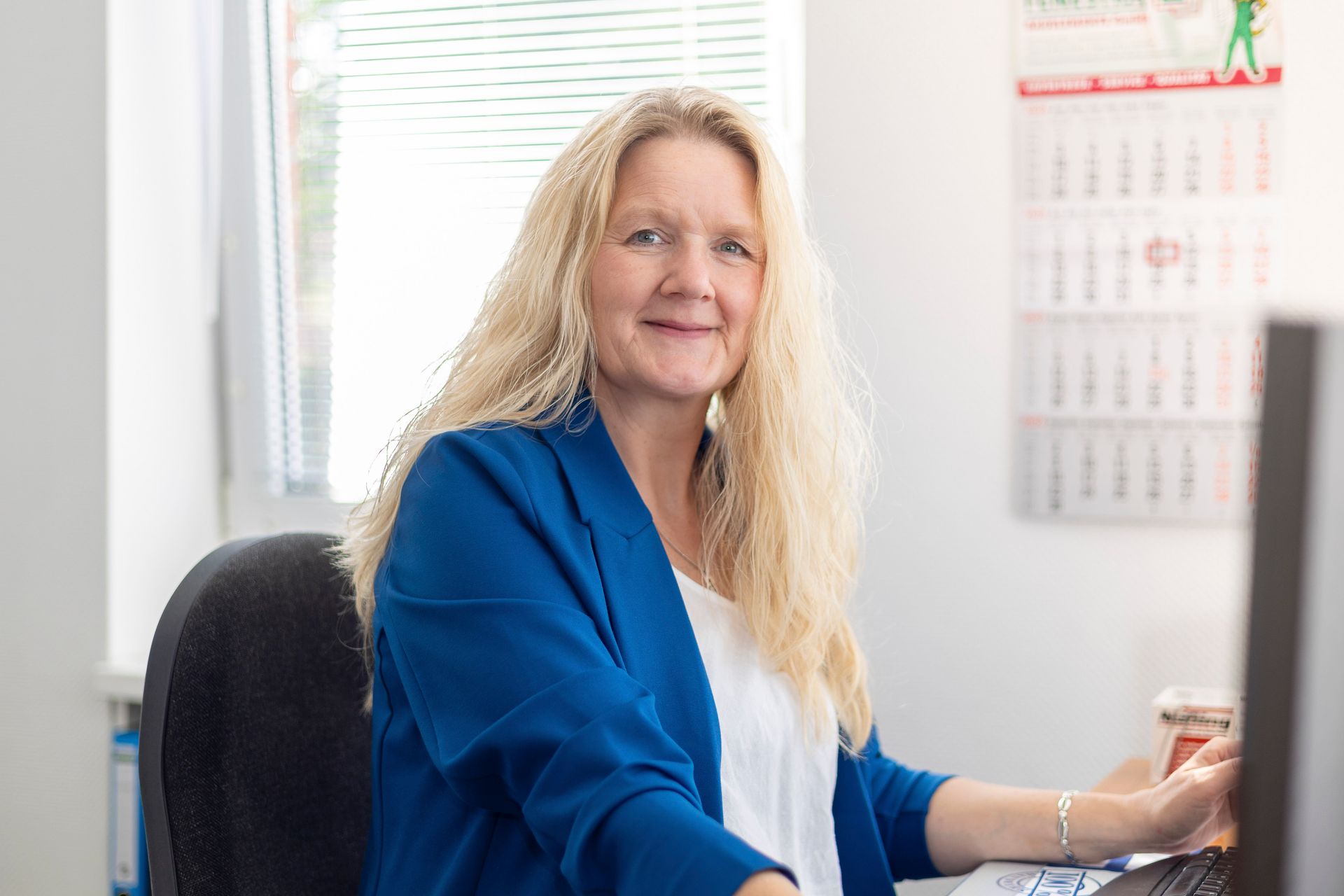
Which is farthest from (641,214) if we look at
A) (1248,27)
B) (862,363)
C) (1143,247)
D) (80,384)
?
(80,384)

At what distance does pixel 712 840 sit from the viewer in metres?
0.78

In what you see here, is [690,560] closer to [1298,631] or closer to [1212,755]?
[1212,755]

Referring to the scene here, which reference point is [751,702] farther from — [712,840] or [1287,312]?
[1287,312]

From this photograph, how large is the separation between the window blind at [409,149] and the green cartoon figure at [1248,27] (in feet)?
2.39

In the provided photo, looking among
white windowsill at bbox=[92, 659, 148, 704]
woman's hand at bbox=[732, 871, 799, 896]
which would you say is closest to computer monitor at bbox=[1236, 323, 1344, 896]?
woman's hand at bbox=[732, 871, 799, 896]

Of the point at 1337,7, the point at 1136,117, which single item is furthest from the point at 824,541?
the point at 1337,7

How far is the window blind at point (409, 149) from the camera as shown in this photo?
216 centimetres

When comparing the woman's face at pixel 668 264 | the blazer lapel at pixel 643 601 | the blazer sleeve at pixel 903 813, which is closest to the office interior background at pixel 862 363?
the blazer sleeve at pixel 903 813

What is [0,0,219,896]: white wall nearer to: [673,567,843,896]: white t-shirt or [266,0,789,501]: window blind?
[266,0,789,501]: window blind

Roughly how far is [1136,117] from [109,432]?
5.73 feet

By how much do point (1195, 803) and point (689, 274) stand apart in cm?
67

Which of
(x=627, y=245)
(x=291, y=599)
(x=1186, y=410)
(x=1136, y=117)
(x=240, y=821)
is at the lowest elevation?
(x=240, y=821)

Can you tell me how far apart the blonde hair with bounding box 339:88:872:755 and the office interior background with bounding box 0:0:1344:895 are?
1.70ft

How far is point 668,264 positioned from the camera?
1193 mm
